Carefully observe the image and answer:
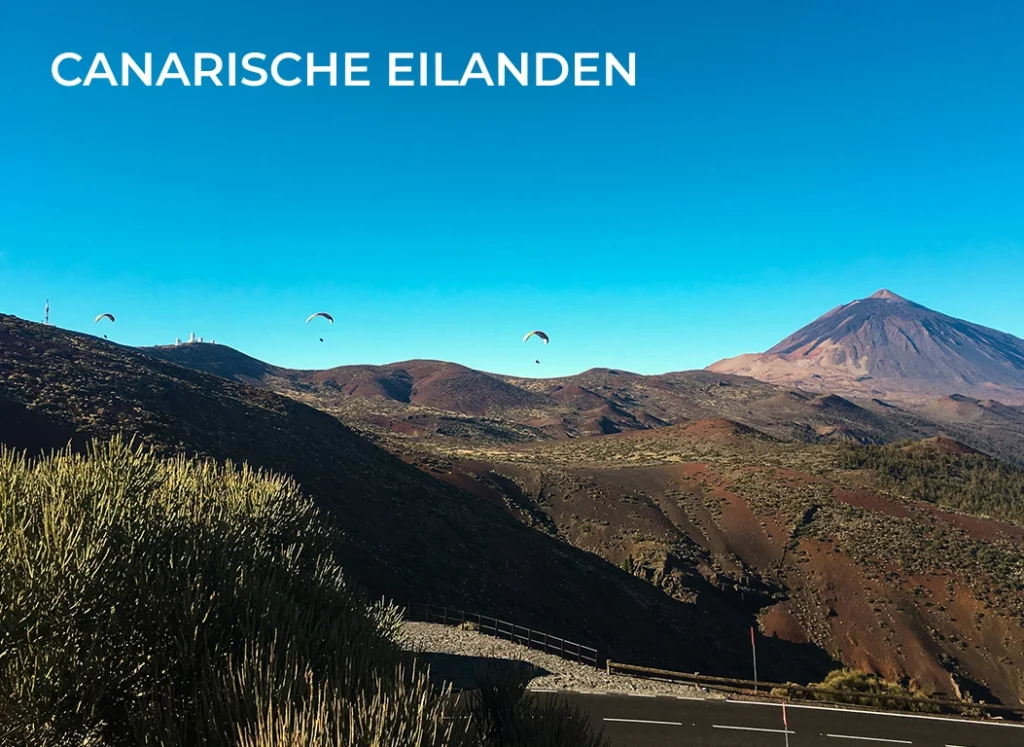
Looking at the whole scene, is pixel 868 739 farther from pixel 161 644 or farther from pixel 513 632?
pixel 161 644

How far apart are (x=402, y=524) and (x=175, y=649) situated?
33327mm

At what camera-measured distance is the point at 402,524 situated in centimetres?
3859

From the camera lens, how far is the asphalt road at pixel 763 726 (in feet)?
48.0

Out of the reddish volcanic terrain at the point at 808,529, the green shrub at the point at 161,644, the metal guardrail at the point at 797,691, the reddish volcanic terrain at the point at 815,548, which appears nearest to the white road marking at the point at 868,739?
the metal guardrail at the point at 797,691

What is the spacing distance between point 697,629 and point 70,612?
3801 cm

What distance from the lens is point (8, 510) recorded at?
7145mm

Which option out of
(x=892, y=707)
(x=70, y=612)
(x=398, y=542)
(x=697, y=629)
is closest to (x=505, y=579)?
(x=398, y=542)

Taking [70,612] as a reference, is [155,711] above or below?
below

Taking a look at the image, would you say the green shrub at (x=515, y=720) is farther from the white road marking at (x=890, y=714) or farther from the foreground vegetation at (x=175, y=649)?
the white road marking at (x=890, y=714)

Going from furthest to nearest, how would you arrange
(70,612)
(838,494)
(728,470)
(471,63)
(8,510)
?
(728,470) → (838,494) → (471,63) → (8,510) → (70,612)

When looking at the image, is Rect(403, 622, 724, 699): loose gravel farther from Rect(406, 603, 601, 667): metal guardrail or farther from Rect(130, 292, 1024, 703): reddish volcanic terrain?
Rect(130, 292, 1024, 703): reddish volcanic terrain

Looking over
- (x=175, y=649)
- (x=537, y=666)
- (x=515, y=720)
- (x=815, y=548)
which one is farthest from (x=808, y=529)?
(x=175, y=649)

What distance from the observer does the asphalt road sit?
14.6m

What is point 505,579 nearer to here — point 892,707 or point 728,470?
point 892,707
